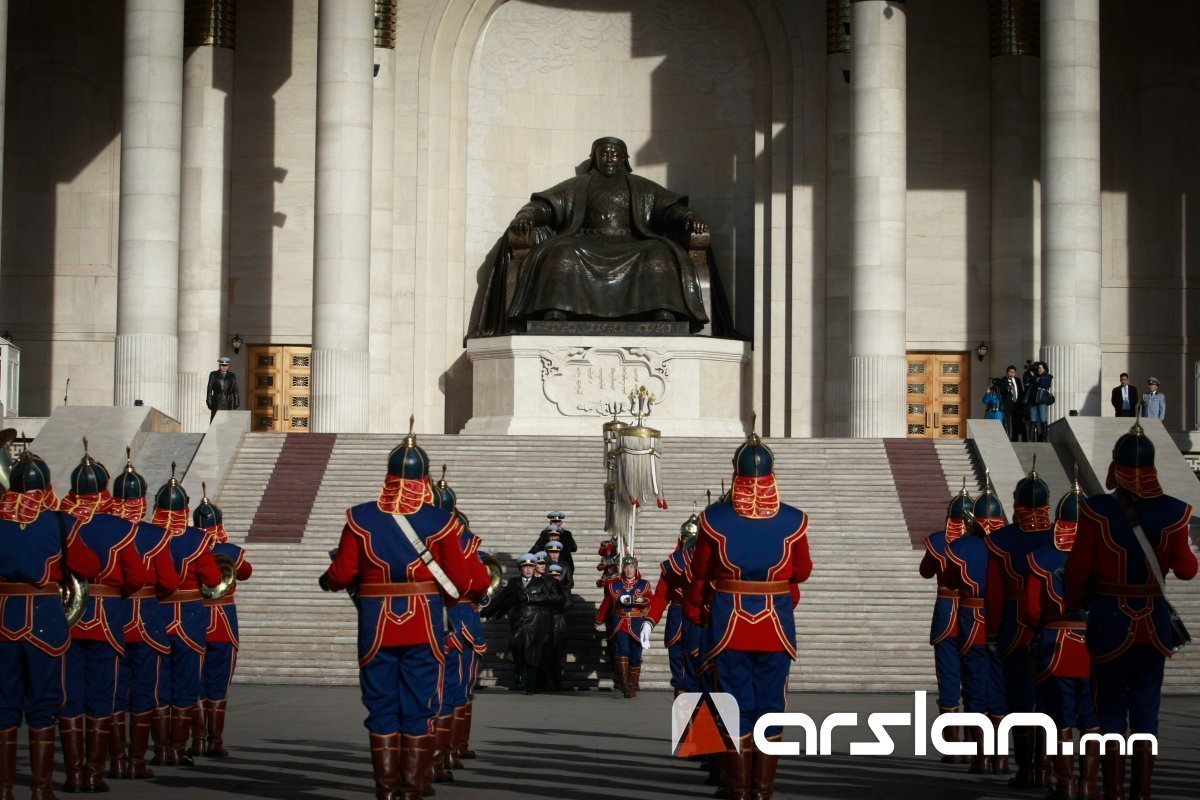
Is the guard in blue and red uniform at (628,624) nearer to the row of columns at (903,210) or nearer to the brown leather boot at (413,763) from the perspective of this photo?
the brown leather boot at (413,763)

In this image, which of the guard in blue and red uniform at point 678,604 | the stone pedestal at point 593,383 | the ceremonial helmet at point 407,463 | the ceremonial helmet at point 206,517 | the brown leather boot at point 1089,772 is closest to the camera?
the ceremonial helmet at point 407,463

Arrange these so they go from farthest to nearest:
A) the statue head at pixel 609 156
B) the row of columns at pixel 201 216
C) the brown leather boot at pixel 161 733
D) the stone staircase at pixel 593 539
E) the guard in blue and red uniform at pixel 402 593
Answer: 1. the statue head at pixel 609 156
2. the row of columns at pixel 201 216
3. the stone staircase at pixel 593 539
4. the brown leather boot at pixel 161 733
5. the guard in blue and red uniform at pixel 402 593

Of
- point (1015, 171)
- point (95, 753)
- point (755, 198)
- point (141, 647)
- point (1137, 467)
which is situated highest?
point (1015, 171)

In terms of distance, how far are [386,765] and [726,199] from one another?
87.8 ft

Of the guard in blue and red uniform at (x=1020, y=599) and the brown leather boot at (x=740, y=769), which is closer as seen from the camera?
the brown leather boot at (x=740, y=769)

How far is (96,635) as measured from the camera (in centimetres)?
1147

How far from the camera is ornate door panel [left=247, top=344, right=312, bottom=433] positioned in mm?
34625

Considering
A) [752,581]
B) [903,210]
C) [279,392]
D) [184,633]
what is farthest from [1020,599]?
[279,392]

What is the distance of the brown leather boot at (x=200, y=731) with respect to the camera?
1293 cm

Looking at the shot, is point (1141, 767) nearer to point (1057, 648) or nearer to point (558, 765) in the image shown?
point (1057, 648)

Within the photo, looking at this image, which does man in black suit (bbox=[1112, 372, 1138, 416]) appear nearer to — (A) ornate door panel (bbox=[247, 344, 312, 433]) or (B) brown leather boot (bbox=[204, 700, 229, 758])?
(A) ornate door panel (bbox=[247, 344, 312, 433])

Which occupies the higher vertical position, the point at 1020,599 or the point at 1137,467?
the point at 1137,467

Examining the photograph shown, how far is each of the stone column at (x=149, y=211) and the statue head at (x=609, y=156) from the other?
7953 millimetres

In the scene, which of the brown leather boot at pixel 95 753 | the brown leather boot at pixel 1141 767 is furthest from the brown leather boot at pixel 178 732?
the brown leather boot at pixel 1141 767
